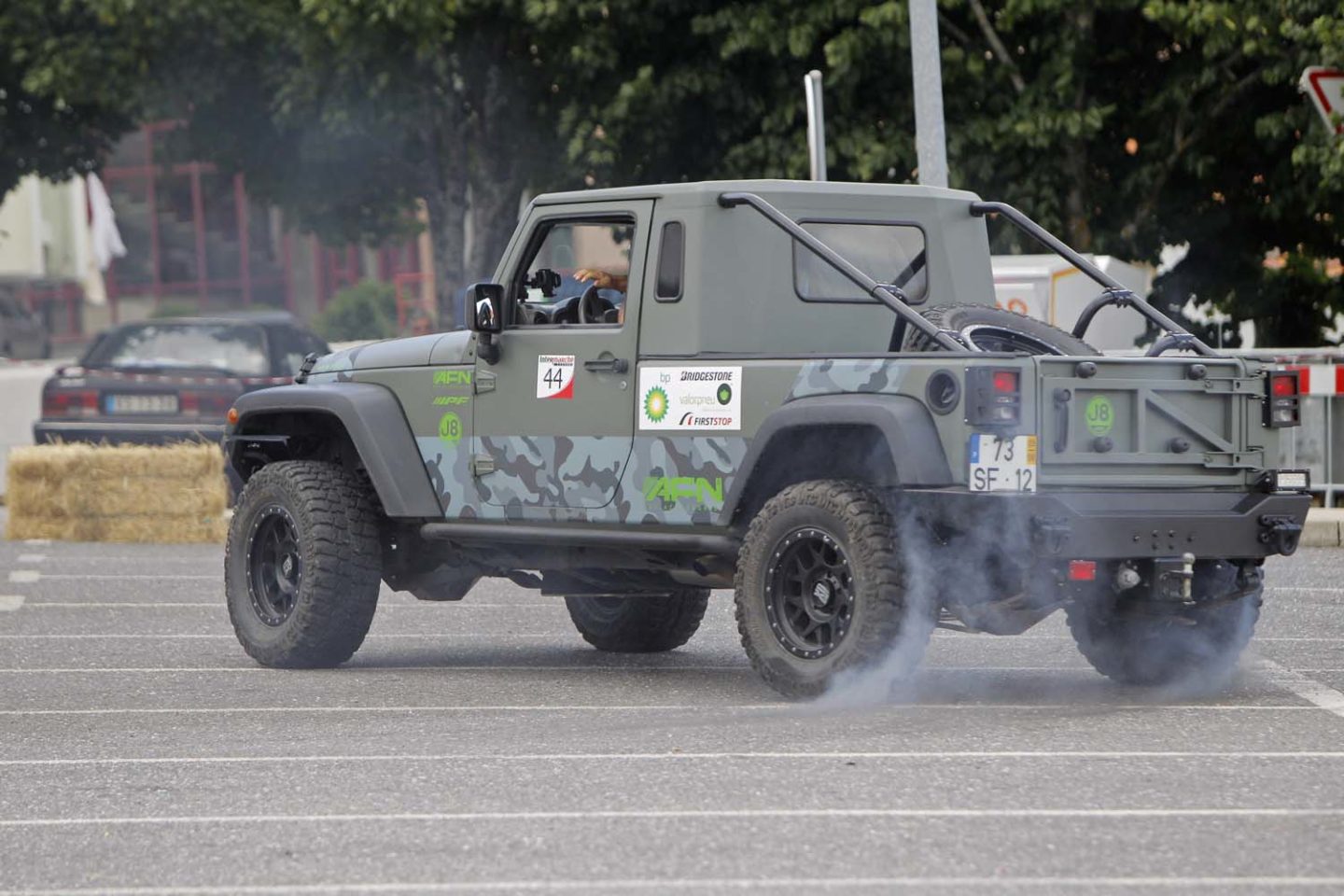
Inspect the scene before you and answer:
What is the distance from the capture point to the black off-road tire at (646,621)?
11266 millimetres

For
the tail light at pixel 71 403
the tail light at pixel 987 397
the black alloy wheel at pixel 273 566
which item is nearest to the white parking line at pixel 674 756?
the tail light at pixel 987 397

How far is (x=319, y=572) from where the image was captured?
10.5 meters

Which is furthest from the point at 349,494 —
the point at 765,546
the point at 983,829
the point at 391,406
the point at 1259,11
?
the point at 1259,11

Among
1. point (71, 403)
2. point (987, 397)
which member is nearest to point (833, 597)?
point (987, 397)

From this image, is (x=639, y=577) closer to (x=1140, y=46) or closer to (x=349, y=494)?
(x=349, y=494)

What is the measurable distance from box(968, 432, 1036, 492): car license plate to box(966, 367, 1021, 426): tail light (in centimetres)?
8

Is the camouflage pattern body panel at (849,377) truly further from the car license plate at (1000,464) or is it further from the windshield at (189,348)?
the windshield at (189,348)

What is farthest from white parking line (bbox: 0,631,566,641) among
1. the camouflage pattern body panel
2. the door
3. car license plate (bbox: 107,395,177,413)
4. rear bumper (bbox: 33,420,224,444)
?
car license plate (bbox: 107,395,177,413)

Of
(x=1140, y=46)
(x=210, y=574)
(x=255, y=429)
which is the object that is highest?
(x=1140, y=46)

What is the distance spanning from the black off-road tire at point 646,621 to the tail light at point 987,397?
9.54 ft

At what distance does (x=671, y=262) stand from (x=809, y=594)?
143 cm

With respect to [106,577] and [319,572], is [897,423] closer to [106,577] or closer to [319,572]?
[319,572]

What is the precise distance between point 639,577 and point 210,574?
6167 mm

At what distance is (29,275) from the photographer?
71062 millimetres
